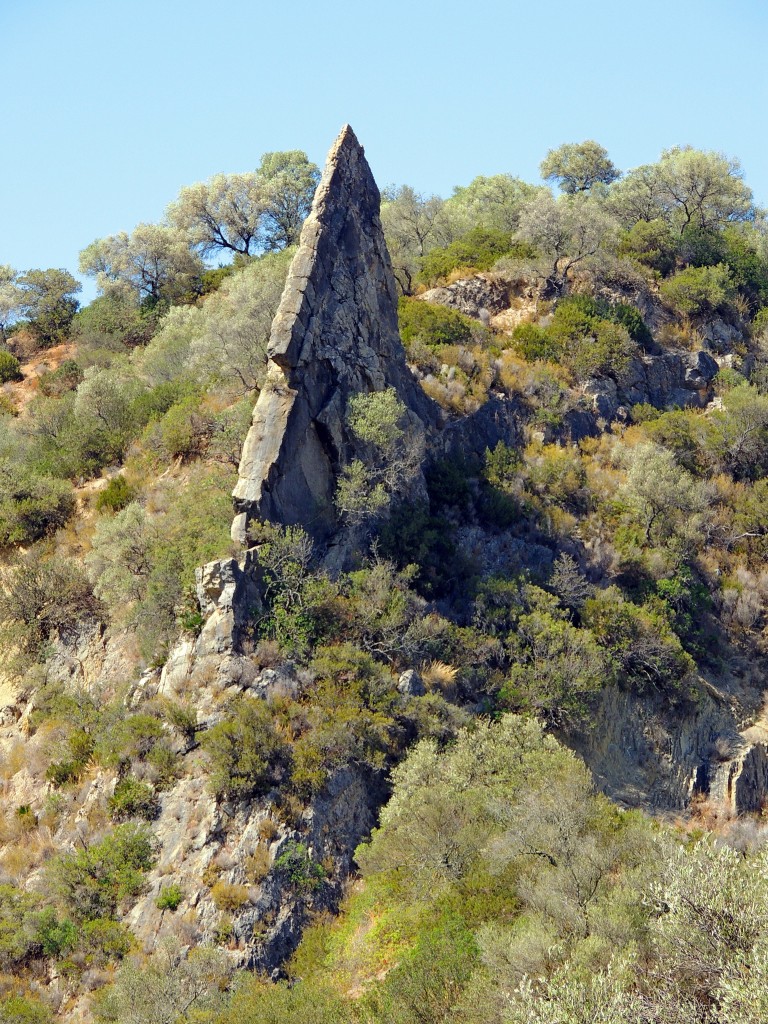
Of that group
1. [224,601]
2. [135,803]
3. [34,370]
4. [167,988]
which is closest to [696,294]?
[224,601]

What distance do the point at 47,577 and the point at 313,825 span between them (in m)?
10.9

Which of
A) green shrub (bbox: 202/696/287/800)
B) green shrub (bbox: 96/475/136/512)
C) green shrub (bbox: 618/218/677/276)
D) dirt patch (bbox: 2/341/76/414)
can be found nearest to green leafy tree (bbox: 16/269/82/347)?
dirt patch (bbox: 2/341/76/414)

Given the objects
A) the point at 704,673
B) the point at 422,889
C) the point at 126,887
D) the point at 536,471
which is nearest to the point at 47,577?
the point at 126,887

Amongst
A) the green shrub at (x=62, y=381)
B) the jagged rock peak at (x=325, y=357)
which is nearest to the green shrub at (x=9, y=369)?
the green shrub at (x=62, y=381)

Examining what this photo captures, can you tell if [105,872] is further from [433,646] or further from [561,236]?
[561,236]

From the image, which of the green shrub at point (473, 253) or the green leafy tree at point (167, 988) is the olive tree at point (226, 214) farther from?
the green leafy tree at point (167, 988)

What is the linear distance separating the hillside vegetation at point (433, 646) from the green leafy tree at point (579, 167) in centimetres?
1636

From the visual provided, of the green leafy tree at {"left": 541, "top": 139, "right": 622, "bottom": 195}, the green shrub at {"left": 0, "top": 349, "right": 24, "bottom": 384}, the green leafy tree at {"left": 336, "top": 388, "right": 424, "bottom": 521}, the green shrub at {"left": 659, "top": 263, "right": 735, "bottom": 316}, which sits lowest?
the green leafy tree at {"left": 336, "top": 388, "right": 424, "bottom": 521}

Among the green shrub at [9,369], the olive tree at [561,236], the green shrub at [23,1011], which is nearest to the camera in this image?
the green shrub at [23,1011]

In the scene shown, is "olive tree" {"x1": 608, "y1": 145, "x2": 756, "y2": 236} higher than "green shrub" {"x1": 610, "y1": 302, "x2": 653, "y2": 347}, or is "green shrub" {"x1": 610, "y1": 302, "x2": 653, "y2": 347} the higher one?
"olive tree" {"x1": 608, "y1": 145, "x2": 756, "y2": 236}

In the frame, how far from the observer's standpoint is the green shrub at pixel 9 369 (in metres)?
44.8

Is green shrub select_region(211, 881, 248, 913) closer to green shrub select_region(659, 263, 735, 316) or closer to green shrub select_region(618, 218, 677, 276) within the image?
green shrub select_region(659, 263, 735, 316)

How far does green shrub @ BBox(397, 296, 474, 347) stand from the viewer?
120 feet

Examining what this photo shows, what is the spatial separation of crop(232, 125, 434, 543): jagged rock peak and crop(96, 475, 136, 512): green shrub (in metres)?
5.65
